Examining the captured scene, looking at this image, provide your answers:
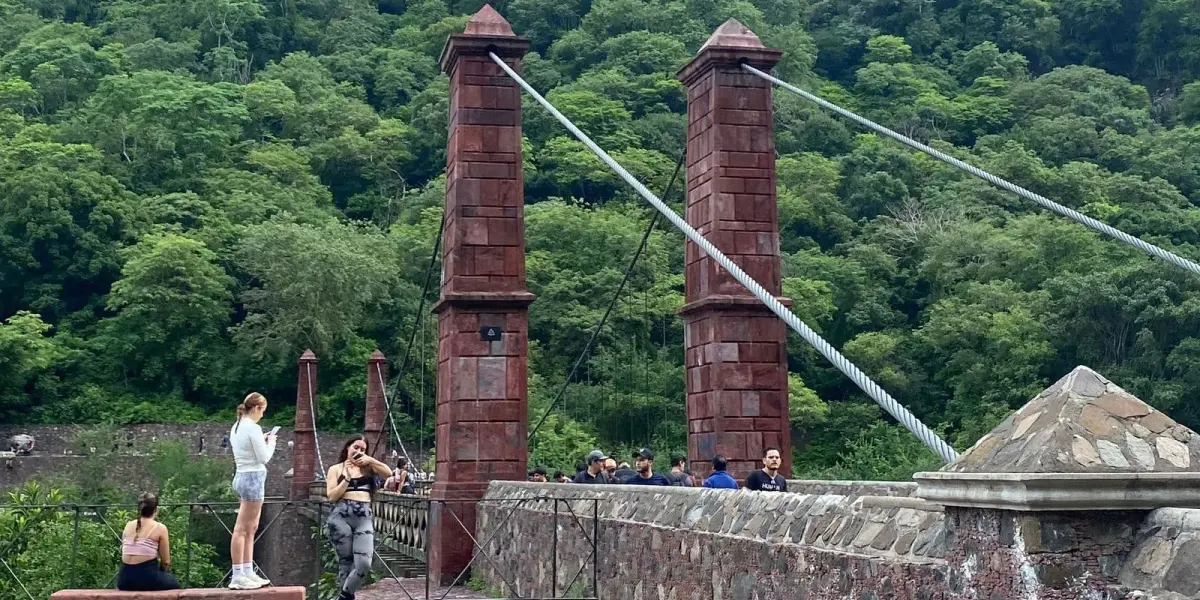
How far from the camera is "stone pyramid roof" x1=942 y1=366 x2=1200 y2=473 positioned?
2.65m

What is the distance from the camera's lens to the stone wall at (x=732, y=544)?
3.56 metres

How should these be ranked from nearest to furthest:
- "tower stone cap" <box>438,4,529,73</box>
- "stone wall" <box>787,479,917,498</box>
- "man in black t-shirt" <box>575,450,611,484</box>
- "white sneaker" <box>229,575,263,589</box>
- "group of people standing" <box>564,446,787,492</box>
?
"white sneaker" <box>229,575,263,589</box> < "stone wall" <box>787,479,917,498</box> < "group of people standing" <box>564,446,787,492</box> < "man in black t-shirt" <box>575,450,611,484</box> < "tower stone cap" <box>438,4,529,73</box>

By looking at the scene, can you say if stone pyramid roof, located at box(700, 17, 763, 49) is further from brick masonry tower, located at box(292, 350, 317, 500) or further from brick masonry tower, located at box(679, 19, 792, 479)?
brick masonry tower, located at box(292, 350, 317, 500)

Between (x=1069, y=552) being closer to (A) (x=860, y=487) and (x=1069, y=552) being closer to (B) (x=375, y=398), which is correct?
(A) (x=860, y=487)

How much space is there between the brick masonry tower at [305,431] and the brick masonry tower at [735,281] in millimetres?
16259

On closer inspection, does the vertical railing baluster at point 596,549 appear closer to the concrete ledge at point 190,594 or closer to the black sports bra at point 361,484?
the black sports bra at point 361,484

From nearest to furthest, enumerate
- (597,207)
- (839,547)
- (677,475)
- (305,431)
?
(839,547) < (677,475) < (305,431) < (597,207)

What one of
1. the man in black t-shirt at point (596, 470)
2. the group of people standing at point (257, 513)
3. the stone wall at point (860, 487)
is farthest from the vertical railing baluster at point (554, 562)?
the man in black t-shirt at point (596, 470)

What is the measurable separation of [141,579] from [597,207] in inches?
1219

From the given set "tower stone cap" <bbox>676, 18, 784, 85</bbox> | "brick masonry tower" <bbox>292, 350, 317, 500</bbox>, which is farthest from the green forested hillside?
"tower stone cap" <bbox>676, 18, 784, 85</bbox>

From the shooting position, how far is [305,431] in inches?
1021

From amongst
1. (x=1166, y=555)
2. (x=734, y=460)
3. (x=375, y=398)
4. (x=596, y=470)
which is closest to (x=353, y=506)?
(x=596, y=470)

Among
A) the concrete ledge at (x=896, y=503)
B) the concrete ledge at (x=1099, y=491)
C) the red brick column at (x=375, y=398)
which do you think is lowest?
the concrete ledge at (x=896, y=503)

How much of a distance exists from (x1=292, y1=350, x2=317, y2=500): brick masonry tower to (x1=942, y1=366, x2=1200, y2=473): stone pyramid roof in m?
23.2
